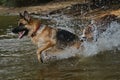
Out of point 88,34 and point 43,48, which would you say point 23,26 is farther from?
point 88,34

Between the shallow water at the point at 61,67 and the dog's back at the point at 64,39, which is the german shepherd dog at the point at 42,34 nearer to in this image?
the dog's back at the point at 64,39

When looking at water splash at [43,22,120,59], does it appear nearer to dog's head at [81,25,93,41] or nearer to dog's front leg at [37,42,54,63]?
dog's head at [81,25,93,41]

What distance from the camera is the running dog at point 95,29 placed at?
11.7 m

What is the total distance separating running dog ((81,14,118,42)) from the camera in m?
11.7

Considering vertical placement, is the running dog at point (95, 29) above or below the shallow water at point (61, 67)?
above

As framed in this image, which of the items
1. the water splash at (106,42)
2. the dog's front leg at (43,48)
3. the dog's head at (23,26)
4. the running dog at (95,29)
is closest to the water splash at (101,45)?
the water splash at (106,42)

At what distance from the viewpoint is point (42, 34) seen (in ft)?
35.6

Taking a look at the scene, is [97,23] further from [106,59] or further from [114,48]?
[106,59]

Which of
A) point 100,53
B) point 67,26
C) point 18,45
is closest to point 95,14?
point 67,26

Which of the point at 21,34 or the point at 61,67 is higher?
the point at 21,34

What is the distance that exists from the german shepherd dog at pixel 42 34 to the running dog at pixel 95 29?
2.41 ft

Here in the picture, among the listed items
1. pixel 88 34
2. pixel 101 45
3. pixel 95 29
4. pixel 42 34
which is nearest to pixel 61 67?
pixel 42 34

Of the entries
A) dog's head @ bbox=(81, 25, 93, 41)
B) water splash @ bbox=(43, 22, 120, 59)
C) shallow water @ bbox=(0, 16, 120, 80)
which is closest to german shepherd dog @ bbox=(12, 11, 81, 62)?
water splash @ bbox=(43, 22, 120, 59)

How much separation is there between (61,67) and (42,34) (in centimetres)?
120
